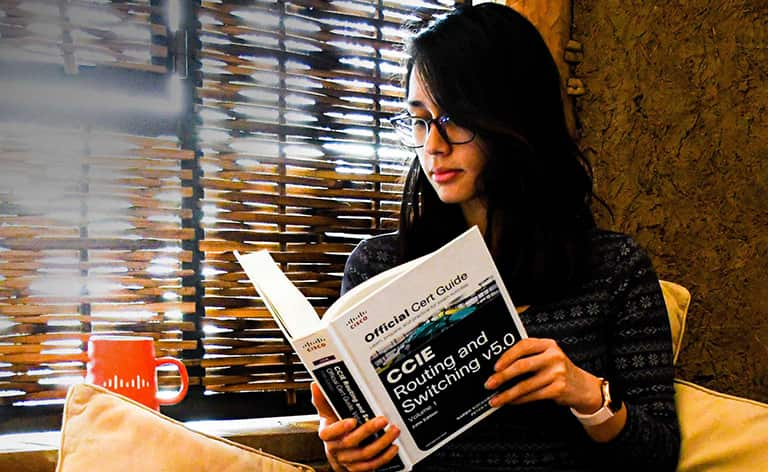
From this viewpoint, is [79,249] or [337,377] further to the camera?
[79,249]

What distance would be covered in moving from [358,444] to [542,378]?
11.2 inches

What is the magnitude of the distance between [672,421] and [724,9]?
4.00 ft

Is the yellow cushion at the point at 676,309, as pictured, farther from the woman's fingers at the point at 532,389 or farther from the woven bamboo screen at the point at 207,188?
the woven bamboo screen at the point at 207,188

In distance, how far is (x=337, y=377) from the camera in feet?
3.15

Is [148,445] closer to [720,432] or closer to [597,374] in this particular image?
[597,374]

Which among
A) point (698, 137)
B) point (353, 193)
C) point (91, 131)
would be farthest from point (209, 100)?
point (698, 137)

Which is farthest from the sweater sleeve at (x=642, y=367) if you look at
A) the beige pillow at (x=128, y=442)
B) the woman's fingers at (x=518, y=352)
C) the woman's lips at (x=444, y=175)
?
the beige pillow at (x=128, y=442)

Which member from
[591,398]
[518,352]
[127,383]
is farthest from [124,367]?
[591,398]

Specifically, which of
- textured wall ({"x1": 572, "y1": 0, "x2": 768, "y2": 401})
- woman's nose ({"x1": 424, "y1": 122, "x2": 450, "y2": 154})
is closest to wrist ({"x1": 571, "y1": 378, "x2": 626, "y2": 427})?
woman's nose ({"x1": 424, "y1": 122, "x2": 450, "y2": 154})

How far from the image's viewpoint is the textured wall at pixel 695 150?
183 cm

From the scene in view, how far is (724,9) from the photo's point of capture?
190 cm

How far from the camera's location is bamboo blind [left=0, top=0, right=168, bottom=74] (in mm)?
1371

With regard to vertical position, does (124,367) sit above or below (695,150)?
below

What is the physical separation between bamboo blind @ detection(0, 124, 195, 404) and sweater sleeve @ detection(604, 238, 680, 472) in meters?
0.86
